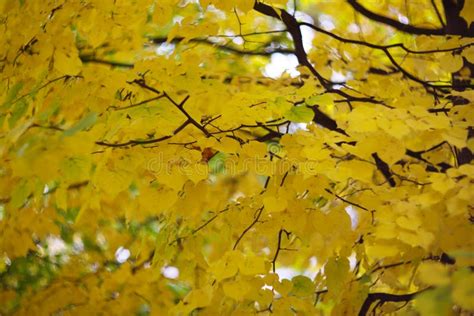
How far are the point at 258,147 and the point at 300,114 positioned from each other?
24 centimetres

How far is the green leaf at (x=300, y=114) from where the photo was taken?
206cm

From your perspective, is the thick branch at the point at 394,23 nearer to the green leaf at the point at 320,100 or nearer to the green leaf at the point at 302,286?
the green leaf at the point at 320,100

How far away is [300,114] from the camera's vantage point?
2066 millimetres

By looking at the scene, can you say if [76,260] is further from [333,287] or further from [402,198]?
[402,198]

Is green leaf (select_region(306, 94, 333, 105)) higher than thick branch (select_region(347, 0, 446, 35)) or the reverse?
higher

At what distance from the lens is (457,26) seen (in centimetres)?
303

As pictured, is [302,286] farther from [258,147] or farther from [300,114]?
[300,114]

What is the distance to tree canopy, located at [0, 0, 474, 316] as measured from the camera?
5.98 ft

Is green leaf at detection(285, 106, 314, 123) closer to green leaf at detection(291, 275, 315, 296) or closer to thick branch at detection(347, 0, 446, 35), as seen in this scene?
green leaf at detection(291, 275, 315, 296)

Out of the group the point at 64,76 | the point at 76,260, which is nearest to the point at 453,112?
the point at 64,76

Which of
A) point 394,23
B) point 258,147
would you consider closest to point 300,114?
point 258,147

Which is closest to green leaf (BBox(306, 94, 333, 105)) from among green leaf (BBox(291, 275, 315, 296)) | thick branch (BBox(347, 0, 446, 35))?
green leaf (BBox(291, 275, 315, 296))

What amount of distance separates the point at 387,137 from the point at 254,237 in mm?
899

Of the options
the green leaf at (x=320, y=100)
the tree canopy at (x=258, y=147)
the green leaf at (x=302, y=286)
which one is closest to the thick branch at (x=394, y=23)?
the tree canopy at (x=258, y=147)
